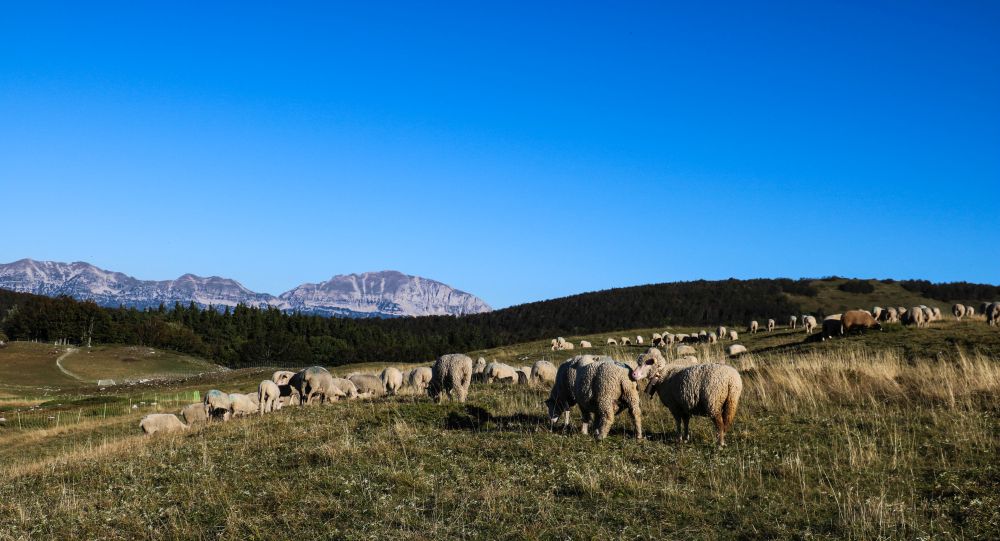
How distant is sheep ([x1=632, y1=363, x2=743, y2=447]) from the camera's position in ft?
42.1

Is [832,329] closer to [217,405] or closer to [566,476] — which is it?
[566,476]

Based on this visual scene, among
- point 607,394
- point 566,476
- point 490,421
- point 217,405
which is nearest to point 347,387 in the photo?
point 217,405

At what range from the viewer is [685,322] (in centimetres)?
12288

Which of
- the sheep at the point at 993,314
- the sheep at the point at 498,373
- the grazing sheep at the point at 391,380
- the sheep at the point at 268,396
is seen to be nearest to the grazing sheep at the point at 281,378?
the sheep at the point at 268,396

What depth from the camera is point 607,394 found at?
45.3ft

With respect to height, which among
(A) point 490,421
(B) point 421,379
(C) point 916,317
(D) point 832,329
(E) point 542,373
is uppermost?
(C) point 916,317

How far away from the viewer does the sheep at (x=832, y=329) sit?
1442 inches

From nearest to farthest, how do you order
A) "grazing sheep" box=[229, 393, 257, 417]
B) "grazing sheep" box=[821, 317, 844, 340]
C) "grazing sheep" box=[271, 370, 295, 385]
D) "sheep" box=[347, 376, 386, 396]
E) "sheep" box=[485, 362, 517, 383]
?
"grazing sheep" box=[229, 393, 257, 417] → "grazing sheep" box=[271, 370, 295, 385] → "sheep" box=[485, 362, 517, 383] → "sheep" box=[347, 376, 386, 396] → "grazing sheep" box=[821, 317, 844, 340]

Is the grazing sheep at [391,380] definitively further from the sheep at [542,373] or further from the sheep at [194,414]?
the sheep at [194,414]

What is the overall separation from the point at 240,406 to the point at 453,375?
12.3 metres

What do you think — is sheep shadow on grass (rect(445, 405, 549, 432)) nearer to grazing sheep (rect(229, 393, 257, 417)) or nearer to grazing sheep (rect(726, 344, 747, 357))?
grazing sheep (rect(229, 393, 257, 417))

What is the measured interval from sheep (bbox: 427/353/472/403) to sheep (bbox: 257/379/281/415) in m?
9.87

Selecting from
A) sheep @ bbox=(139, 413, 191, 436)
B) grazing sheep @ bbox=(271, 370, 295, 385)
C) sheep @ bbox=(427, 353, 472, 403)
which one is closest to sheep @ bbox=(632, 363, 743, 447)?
sheep @ bbox=(427, 353, 472, 403)

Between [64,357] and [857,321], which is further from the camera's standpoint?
[64,357]
